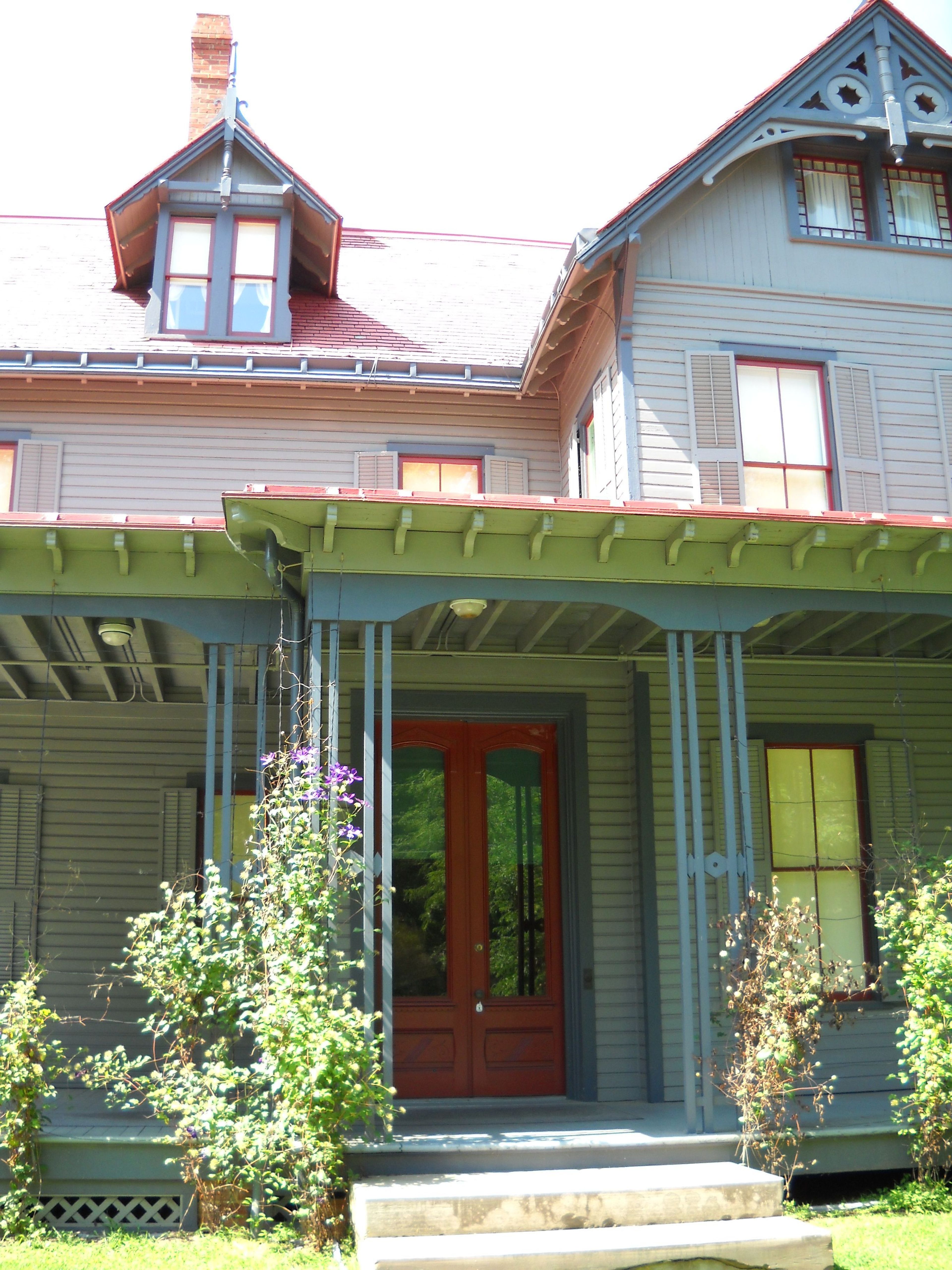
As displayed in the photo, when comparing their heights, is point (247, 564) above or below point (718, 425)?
below

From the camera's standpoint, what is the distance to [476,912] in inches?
337

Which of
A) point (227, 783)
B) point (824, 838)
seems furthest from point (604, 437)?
point (227, 783)

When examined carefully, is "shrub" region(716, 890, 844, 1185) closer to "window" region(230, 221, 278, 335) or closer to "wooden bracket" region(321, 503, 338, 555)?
"wooden bracket" region(321, 503, 338, 555)

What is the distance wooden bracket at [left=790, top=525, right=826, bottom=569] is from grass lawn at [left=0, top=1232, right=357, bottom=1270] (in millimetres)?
4568

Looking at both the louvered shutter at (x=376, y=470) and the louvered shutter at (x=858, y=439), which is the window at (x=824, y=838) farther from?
the louvered shutter at (x=376, y=470)

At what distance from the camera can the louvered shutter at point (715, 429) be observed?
8758mm

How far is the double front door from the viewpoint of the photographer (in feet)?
27.2

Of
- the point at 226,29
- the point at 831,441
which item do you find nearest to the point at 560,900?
the point at 831,441

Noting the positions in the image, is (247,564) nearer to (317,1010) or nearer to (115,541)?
(115,541)

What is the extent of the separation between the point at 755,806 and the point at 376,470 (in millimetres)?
4173

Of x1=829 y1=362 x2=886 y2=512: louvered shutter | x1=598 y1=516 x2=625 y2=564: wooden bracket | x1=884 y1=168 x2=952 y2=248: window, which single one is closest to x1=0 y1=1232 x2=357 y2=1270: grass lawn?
x1=598 y1=516 x2=625 y2=564: wooden bracket

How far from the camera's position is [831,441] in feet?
29.6

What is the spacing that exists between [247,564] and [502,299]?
574cm

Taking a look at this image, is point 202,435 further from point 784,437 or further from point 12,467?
point 784,437
